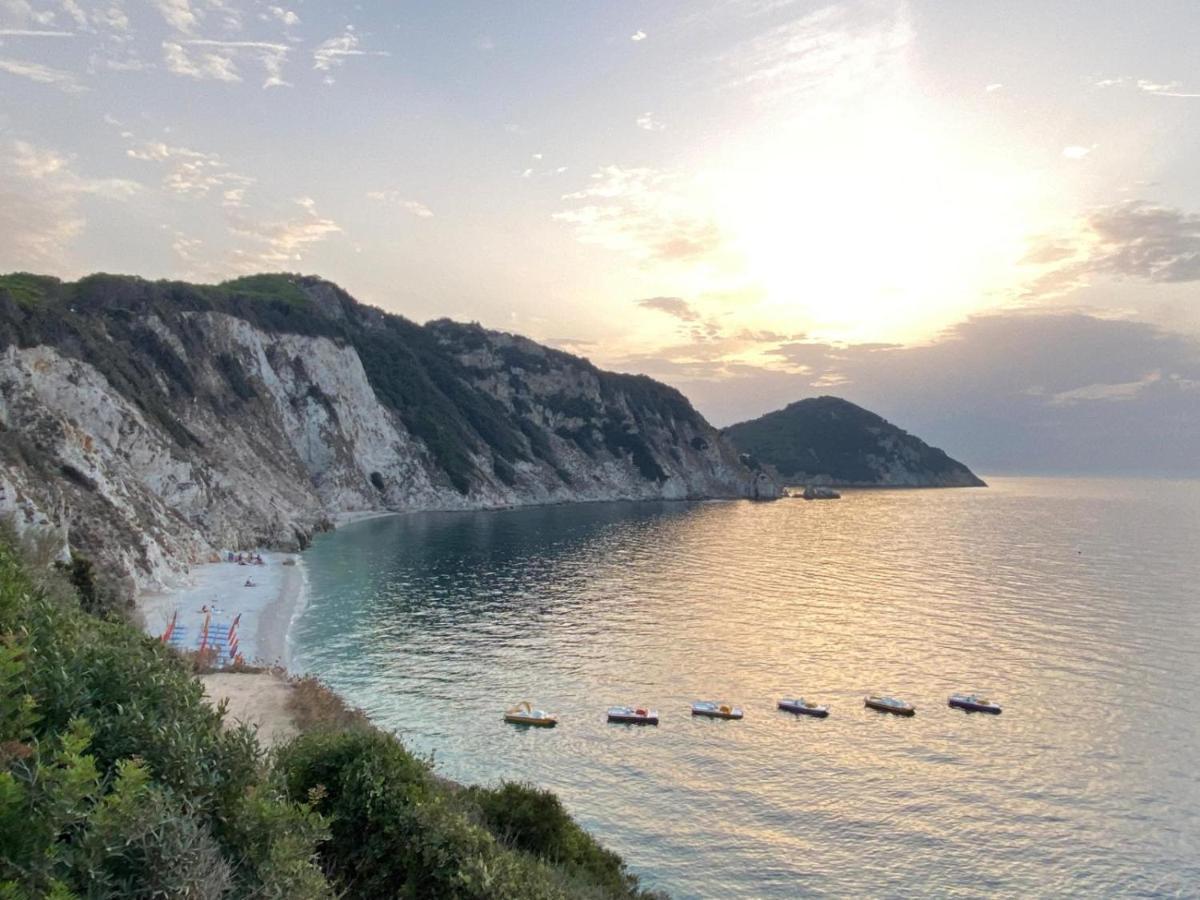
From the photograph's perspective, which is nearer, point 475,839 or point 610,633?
point 475,839

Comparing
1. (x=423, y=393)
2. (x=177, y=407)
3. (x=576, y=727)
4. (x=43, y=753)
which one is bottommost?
(x=576, y=727)

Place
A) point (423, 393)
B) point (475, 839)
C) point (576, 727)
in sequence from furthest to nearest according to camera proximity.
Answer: point (423, 393) < point (576, 727) < point (475, 839)

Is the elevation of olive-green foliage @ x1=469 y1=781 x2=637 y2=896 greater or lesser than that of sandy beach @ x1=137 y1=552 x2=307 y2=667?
greater

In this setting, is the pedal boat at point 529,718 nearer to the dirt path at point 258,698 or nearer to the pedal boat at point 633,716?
the pedal boat at point 633,716

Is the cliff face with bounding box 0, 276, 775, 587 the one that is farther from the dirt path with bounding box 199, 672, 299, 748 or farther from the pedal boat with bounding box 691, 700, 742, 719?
the pedal boat with bounding box 691, 700, 742, 719

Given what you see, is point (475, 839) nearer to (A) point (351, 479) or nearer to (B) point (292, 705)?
(B) point (292, 705)

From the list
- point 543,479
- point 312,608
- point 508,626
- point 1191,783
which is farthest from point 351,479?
point 1191,783

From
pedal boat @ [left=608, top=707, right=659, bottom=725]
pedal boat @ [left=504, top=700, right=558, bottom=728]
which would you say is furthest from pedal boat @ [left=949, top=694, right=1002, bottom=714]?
pedal boat @ [left=504, top=700, right=558, bottom=728]
